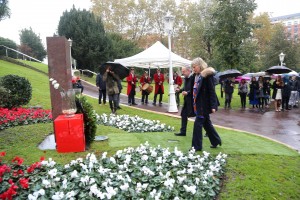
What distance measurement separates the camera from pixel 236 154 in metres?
6.57

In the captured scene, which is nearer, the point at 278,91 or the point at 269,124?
the point at 269,124

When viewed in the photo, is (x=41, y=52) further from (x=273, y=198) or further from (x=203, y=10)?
(x=273, y=198)

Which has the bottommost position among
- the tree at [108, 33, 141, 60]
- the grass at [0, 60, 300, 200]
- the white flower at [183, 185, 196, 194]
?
the grass at [0, 60, 300, 200]

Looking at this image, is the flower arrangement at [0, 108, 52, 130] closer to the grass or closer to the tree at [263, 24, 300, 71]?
the grass

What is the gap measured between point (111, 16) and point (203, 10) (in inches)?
603

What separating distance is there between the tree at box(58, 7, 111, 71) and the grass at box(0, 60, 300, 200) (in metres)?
22.1

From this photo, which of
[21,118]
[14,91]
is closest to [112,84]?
[21,118]

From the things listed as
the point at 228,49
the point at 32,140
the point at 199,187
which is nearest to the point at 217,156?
the point at 199,187

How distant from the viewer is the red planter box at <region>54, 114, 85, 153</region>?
6.23 metres

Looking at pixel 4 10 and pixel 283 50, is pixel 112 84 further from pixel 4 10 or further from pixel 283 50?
pixel 283 50

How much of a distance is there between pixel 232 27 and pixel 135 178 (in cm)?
1640

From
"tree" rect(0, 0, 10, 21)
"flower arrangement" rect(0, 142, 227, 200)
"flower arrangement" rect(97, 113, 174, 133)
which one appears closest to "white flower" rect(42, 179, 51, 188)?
"flower arrangement" rect(0, 142, 227, 200)

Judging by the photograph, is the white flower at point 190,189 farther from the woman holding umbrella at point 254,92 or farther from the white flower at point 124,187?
the woman holding umbrella at point 254,92

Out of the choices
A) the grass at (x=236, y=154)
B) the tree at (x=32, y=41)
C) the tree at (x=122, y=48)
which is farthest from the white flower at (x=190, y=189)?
the tree at (x=32, y=41)
